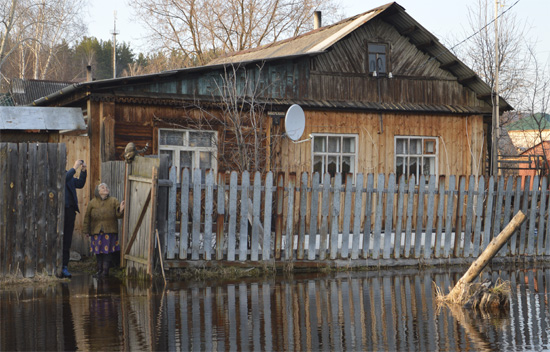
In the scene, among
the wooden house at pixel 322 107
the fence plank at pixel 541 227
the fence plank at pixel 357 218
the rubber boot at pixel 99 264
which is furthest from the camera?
the wooden house at pixel 322 107

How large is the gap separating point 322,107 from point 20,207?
8.30 meters

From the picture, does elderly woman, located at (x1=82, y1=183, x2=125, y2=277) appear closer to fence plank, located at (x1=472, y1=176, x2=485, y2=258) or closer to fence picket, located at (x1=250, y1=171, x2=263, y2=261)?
fence picket, located at (x1=250, y1=171, x2=263, y2=261)

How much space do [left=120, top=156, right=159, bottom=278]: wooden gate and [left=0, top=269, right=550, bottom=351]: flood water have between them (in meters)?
0.46

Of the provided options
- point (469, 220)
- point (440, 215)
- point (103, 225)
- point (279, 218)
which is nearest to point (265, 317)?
point (279, 218)

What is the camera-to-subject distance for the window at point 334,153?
1758cm

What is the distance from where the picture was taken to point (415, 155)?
18469mm

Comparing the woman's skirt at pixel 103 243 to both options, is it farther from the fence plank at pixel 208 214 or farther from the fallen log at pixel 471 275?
the fallen log at pixel 471 275

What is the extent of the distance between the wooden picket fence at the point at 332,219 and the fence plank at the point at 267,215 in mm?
16

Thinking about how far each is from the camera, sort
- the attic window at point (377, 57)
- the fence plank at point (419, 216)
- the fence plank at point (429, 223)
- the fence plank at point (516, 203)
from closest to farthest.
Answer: the fence plank at point (419, 216) < the fence plank at point (429, 223) < the fence plank at point (516, 203) < the attic window at point (377, 57)

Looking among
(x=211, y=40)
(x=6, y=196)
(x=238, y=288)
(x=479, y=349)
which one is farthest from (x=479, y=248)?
(x=211, y=40)

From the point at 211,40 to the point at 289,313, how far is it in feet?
102

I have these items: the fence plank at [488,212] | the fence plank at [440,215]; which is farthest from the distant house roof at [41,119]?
the fence plank at [488,212]

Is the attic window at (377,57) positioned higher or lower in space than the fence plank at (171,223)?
higher

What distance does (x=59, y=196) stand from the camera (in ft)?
36.8
